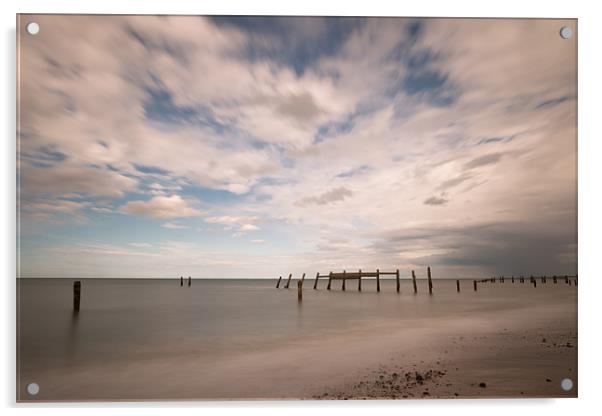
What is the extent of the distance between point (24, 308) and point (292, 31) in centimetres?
437

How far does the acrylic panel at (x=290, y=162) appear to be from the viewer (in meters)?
4.27

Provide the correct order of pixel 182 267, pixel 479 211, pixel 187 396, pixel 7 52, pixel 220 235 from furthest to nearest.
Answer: pixel 182 267, pixel 220 235, pixel 479 211, pixel 7 52, pixel 187 396

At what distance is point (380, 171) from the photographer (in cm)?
514

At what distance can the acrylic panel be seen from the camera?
4.27 m

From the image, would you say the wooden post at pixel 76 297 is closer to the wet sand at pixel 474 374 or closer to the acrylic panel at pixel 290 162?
the acrylic panel at pixel 290 162

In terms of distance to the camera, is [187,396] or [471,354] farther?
[471,354]

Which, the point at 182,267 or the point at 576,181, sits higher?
the point at 576,181

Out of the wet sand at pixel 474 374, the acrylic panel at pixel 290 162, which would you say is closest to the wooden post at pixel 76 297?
the acrylic panel at pixel 290 162

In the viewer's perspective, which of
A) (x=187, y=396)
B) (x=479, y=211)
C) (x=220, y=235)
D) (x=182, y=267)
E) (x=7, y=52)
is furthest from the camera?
(x=182, y=267)

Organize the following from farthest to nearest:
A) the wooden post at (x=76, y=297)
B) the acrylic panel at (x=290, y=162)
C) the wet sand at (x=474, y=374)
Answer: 1. the wooden post at (x=76, y=297)
2. the acrylic panel at (x=290, y=162)
3. the wet sand at (x=474, y=374)

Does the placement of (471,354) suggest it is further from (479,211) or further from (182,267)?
(182,267)
